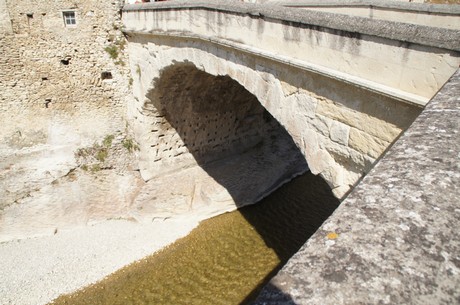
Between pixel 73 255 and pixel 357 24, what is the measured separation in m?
7.85

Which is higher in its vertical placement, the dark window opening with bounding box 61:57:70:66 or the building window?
the building window

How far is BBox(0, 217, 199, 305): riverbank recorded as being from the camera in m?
7.13

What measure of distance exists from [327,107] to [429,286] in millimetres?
2895

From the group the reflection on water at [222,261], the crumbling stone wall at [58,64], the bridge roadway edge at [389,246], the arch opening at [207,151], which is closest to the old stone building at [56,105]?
the crumbling stone wall at [58,64]

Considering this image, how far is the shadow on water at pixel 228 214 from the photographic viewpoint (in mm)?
7145

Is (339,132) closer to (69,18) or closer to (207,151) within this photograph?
(207,151)

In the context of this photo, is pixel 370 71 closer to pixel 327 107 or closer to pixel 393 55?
pixel 393 55

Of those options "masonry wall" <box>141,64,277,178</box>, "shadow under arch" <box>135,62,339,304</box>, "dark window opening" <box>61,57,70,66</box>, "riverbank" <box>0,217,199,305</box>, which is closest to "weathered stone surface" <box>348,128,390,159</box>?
"masonry wall" <box>141,64,277,178</box>

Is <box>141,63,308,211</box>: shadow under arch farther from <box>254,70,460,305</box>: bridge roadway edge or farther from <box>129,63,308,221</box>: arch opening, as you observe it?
<box>254,70,460,305</box>: bridge roadway edge

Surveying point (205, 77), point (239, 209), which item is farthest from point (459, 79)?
point (239, 209)

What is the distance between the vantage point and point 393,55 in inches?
112

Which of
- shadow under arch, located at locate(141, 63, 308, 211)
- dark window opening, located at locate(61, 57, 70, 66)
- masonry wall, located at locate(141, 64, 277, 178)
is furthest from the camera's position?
shadow under arch, located at locate(141, 63, 308, 211)

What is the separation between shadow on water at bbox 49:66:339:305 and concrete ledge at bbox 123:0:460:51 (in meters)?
3.00

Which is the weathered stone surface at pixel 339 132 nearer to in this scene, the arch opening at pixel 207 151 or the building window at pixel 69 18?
the arch opening at pixel 207 151
